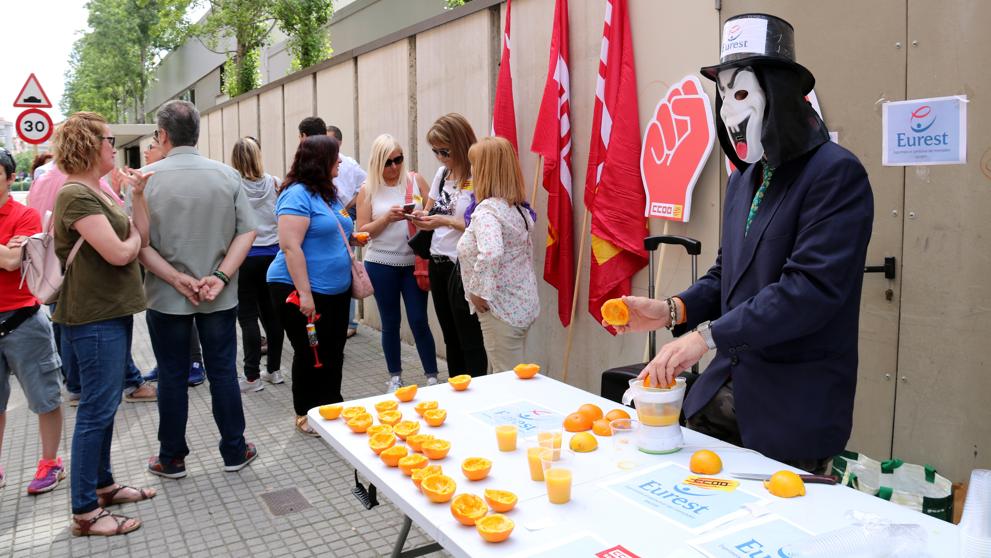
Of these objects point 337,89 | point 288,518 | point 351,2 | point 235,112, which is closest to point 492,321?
point 288,518

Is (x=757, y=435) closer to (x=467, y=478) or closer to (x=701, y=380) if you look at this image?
(x=701, y=380)

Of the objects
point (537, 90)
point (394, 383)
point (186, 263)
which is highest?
point (537, 90)

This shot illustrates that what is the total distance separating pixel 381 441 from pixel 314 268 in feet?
8.72

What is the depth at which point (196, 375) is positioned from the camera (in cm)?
640

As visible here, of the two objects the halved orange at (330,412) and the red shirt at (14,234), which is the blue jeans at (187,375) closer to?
the red shirt at (14,234)

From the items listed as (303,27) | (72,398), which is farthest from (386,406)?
(303,27)

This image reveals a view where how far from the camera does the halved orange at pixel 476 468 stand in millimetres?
1859

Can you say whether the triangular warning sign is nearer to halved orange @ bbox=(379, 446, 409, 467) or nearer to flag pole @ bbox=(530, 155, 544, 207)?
flag pole @ bbox=(530, 155, 544, 207)

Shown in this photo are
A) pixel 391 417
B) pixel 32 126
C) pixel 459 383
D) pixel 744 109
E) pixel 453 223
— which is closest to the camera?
pixel 744 109

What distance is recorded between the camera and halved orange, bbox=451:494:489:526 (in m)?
1.63

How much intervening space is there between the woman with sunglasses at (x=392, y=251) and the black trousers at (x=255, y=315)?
1028mm

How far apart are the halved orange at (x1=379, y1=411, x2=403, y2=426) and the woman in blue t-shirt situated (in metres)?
2.29

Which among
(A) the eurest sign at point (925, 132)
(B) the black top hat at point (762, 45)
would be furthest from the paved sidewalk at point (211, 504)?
(A) the eurest sign at point (925, 132)

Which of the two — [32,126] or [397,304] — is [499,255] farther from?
[32,126]
